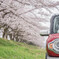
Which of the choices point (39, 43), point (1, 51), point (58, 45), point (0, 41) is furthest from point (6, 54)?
point (39, 43)

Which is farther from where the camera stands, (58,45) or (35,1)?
(35,1)

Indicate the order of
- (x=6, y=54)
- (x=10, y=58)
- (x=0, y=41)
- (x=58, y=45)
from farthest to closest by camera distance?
(x=0, y=41)
(x=6, y=54)
(x=10, y=58)
(x=58, y=45)

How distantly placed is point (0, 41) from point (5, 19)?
2.14 meters

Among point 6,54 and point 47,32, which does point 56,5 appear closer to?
point 6,54

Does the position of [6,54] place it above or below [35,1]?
below

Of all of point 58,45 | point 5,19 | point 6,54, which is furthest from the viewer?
point 5,19

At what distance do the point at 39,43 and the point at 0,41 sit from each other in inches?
615

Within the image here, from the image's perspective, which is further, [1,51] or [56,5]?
[1,51]

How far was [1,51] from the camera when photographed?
1096 cm

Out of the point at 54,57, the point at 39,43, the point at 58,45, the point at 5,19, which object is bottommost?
the point at 39,43

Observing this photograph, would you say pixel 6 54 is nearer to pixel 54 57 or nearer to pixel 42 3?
pixel 42 3

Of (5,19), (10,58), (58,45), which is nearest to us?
(58,45)

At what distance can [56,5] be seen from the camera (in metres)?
10.3

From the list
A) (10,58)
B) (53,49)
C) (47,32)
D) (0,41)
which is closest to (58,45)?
(53,49)
